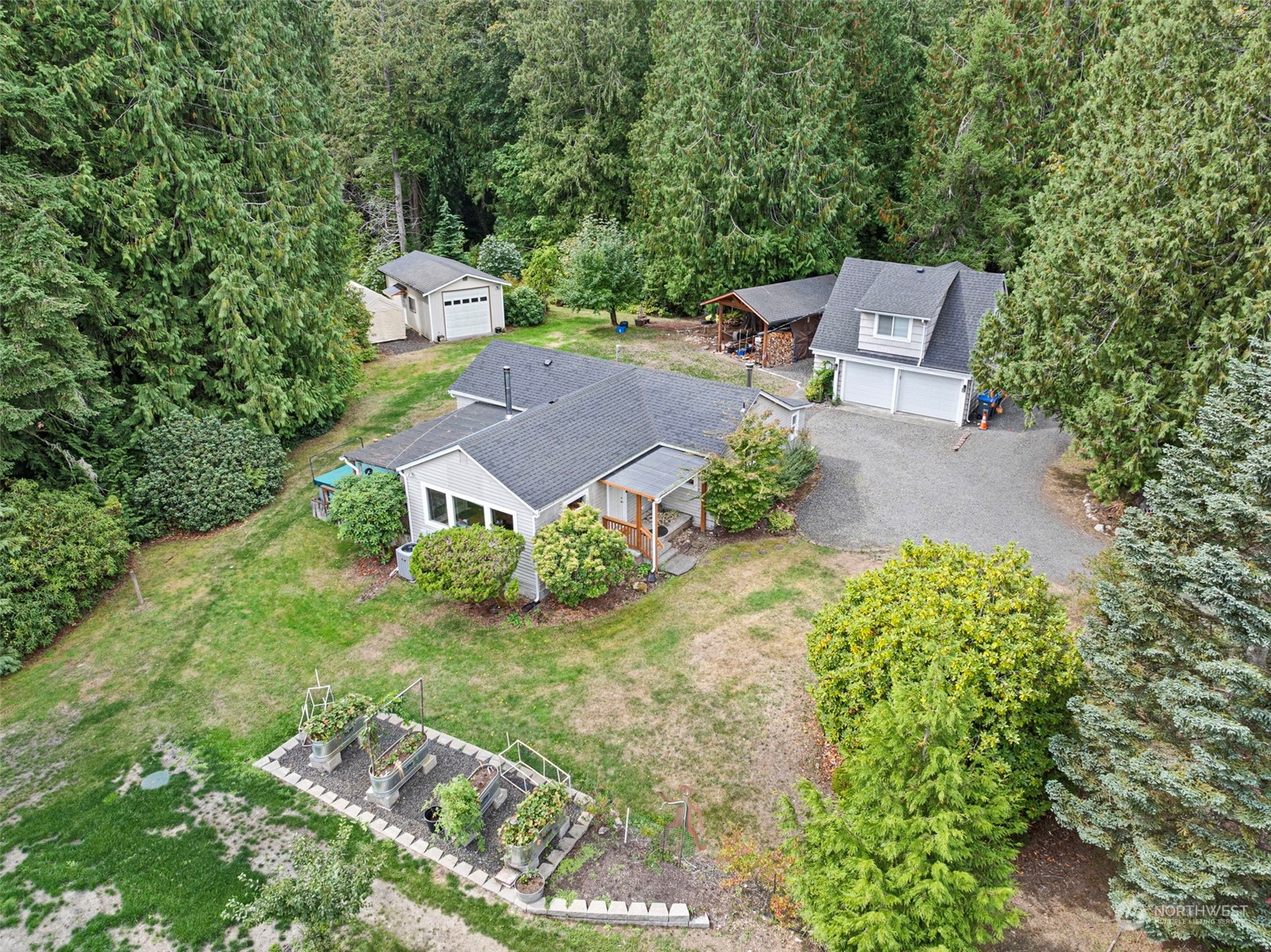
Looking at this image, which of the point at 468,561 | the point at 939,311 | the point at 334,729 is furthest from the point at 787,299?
the point at 334,729

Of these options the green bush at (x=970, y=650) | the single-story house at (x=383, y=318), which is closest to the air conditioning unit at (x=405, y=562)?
the green bush at (x=970, y=650)

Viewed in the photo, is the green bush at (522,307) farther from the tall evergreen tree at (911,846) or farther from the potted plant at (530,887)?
the tall evergreen tree at (911,846)

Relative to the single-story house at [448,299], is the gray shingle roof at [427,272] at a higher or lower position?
higher

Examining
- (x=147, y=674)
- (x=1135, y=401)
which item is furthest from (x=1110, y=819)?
(x=147, y=674)

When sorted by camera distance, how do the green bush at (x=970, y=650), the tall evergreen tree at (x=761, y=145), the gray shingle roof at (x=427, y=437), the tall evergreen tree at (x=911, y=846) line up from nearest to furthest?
the tall evergreen tree at (x=911, y=846)
the green bush at (x=970, y=650)
the gray shingle roof at (x=427, y=437)
the tall evergreen tree at (x=761, y=145)

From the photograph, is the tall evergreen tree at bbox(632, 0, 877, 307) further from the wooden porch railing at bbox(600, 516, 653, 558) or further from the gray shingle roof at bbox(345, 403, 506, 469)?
the wooden porch railing at bbox(600, 516, 653, 558)

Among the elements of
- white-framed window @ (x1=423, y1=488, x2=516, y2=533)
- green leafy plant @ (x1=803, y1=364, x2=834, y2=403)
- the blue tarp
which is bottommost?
the blue tarp

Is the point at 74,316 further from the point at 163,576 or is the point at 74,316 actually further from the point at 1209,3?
the point at 1209,3

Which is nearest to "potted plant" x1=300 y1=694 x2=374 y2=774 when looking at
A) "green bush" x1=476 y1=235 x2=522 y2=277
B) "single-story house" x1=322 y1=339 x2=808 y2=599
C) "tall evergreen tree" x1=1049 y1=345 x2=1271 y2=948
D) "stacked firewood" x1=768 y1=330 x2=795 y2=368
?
"single-story house" x1=322 y1=339 x2=808 y2=599
